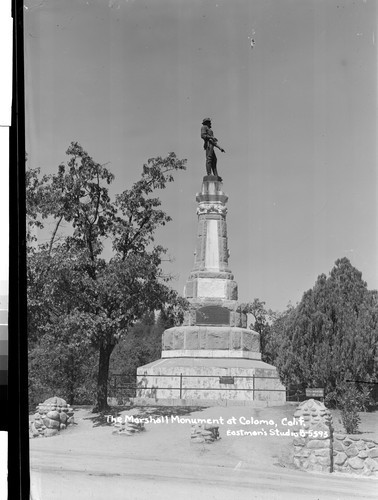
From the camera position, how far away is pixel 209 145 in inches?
186

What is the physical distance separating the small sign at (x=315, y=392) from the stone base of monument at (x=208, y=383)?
138 mm

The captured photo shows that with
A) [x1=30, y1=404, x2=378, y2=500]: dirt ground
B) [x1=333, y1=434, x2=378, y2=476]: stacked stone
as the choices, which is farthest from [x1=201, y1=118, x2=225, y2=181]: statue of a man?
[x1=333, y1=434, x2=378, y2=476]: stacked stone

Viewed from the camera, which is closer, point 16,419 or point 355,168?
point 16,419

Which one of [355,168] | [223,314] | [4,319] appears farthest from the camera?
[223,314]

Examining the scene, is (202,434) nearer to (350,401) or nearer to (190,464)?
(190,464)

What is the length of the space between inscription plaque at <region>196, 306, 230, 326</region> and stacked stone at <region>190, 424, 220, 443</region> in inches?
24.5

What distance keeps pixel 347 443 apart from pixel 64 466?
5.05ft

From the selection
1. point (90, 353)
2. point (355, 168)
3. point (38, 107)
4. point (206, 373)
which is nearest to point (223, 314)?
point (206, 373)

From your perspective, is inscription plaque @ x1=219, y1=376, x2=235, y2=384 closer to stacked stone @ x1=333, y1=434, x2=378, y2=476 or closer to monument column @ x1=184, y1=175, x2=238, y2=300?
monument column @ x1=184, y1=175, x2=238, y2=300

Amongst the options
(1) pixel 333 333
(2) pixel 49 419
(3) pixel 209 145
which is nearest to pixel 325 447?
(1) pixel 333 333

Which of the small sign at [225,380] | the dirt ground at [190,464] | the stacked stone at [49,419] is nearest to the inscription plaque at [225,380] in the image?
the small sign at [225,380]

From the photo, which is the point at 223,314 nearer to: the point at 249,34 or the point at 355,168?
the point at 355,168

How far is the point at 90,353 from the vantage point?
4785 mm

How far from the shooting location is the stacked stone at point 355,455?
15.0 feet
